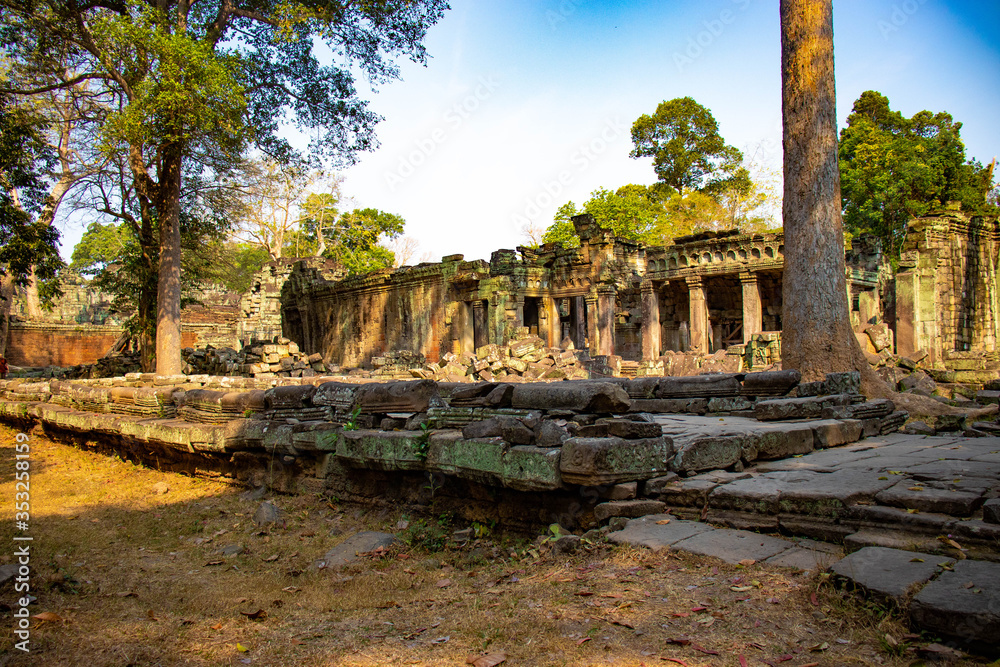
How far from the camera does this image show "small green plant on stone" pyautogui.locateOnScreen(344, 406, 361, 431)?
234 inches

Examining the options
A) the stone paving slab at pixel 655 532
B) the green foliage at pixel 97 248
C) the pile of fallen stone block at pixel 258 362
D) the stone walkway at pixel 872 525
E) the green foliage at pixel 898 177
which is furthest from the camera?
the green foliage at pixel 97 248

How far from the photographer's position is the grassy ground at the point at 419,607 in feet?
8.45

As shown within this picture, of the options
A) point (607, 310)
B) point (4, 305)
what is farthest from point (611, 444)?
point (4, 305)

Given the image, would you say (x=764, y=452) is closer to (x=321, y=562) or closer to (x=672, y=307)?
(x=321, y=562)

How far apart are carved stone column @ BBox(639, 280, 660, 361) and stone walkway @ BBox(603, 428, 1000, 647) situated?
66.3ft

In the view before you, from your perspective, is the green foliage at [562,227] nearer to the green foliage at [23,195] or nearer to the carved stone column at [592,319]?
the carved stone column at [592,319]

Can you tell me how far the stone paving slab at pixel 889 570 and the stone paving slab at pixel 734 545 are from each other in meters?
0.43

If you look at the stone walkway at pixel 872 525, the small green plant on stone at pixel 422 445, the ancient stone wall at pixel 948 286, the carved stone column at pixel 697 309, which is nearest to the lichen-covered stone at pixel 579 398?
the stone walkway at pixel 872 525

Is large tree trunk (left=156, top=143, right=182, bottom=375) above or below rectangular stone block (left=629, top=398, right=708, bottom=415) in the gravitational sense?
above

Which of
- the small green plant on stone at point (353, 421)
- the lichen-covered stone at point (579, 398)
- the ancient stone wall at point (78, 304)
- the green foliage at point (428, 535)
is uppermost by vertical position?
the ancient stone wall at point (78, 304)

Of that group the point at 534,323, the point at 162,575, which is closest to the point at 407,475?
the point at 162,575

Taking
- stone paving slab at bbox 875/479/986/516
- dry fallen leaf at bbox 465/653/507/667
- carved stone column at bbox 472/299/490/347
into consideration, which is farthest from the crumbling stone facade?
dry fallen leaf at bbox 465/653/507/667

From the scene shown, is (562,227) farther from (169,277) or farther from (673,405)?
(673,405)

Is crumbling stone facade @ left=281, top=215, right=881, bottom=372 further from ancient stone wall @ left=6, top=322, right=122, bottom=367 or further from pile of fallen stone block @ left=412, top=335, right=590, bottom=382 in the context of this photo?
ancient stone wall @ left=6, top=322, right=122, bottom=367
